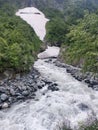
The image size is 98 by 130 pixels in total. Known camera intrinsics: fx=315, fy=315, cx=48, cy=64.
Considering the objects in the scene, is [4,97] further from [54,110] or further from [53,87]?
[53,87]

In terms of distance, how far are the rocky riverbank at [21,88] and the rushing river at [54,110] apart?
1.59 feet

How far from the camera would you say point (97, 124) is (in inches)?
435

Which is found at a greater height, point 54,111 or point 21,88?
point 54,111

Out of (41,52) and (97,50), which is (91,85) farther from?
(41,52)

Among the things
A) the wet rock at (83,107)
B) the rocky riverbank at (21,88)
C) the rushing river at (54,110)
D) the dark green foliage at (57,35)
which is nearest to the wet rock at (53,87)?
the rocky riverbank at (21,88)

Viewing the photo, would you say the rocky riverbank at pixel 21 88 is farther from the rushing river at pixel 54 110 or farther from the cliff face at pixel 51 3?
the cliff face at pixel 51 3

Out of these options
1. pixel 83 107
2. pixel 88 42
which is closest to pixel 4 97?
pixel 83 107

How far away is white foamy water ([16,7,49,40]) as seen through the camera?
57.2 meters

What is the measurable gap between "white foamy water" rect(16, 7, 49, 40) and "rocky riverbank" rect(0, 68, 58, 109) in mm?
29987

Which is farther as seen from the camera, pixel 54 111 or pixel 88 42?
pixel 54 111

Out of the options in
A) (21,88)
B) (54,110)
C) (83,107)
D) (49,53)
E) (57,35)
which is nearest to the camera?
(54,110)

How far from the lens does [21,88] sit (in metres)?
20.6

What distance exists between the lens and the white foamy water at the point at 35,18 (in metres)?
57.2

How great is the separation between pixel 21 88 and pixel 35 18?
1784 inches
